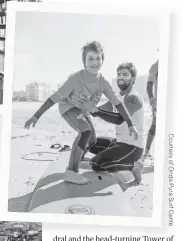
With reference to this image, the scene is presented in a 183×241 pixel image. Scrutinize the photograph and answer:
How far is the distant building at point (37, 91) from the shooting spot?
100 centimetres

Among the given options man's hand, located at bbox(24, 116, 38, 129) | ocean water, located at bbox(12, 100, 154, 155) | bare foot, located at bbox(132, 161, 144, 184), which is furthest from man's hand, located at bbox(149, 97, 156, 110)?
man's hand, located at bbox(24, 116, 38, 129)

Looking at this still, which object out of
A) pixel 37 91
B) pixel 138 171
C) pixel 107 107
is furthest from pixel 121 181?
pixel 37 91

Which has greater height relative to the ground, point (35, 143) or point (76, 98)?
point (76, 98)

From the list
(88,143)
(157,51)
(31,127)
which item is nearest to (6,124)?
(31,127)

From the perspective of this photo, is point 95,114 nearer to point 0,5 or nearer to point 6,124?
point 6,124

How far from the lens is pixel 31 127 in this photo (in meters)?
1.00

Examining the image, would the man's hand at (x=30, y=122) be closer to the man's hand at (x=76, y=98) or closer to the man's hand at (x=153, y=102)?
the man's hand at (x=76, y=98)

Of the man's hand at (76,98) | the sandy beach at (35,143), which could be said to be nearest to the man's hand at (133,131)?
the sandy beach at (35,143)

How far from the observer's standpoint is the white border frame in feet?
3.27

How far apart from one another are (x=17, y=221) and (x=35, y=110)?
25 cm

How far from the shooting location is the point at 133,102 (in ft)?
3.28

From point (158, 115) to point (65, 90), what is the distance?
0.70ft

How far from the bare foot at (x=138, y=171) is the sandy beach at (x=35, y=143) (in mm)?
14

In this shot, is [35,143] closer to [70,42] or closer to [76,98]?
[76,98]
